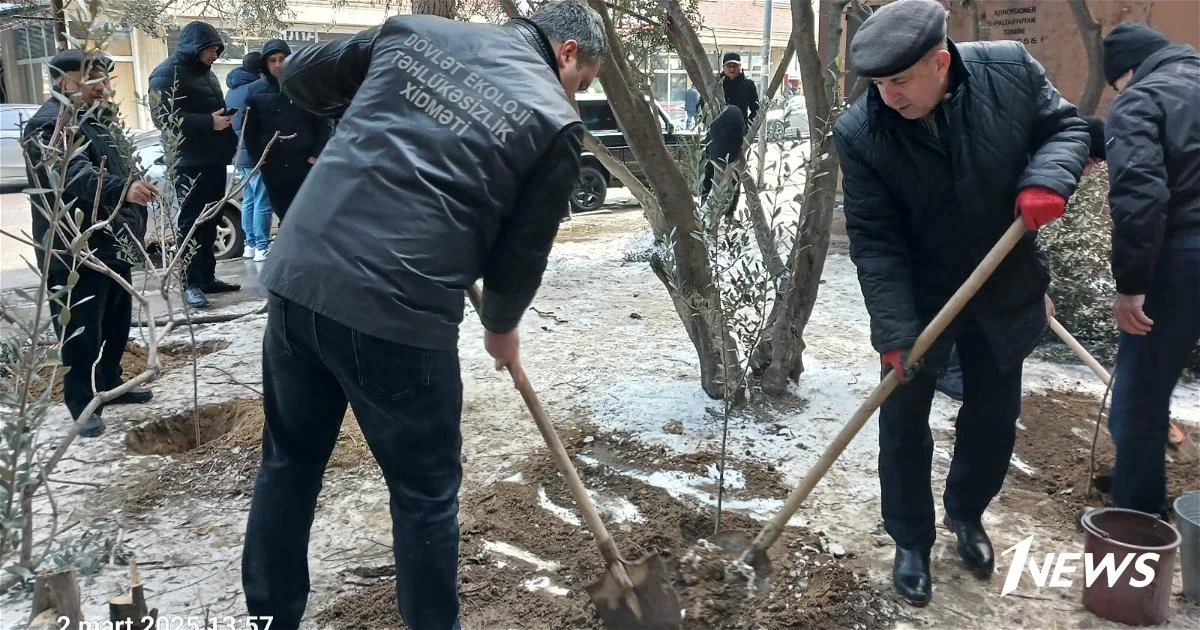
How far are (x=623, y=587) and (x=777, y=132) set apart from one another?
7.01 feet

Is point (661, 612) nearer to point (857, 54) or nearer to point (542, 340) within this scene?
point (857, 54)

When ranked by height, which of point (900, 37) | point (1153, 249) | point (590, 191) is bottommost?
point (590, 191)

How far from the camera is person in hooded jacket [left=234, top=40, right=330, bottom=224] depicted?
21.5 ft

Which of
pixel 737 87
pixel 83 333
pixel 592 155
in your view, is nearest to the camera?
pixel 83 333

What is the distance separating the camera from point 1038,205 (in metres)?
2.27

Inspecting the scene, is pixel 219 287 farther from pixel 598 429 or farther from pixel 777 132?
pixel 777 132

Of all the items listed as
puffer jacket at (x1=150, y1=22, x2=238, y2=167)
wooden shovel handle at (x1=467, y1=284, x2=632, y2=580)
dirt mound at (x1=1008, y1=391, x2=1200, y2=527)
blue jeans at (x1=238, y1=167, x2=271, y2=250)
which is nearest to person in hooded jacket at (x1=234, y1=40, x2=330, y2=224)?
puffer jacket at (x1=150, y1=22, x2=238, y2=167)

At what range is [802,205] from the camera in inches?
153

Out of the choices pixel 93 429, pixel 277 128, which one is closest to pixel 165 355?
pixel 93 429

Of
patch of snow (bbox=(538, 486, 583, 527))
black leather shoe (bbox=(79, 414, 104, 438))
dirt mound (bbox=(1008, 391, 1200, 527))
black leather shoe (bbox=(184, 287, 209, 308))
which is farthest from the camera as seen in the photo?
black leather shoe (bbox=(184, 287, 209, 308))

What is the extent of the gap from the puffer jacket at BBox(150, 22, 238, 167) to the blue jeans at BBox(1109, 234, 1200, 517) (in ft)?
18.6

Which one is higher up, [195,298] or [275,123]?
[275,123]

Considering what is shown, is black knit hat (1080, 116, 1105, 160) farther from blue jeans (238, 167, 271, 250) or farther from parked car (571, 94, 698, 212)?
parked car (571, 94, 698, 212)

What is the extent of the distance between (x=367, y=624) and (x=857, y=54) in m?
2.10
